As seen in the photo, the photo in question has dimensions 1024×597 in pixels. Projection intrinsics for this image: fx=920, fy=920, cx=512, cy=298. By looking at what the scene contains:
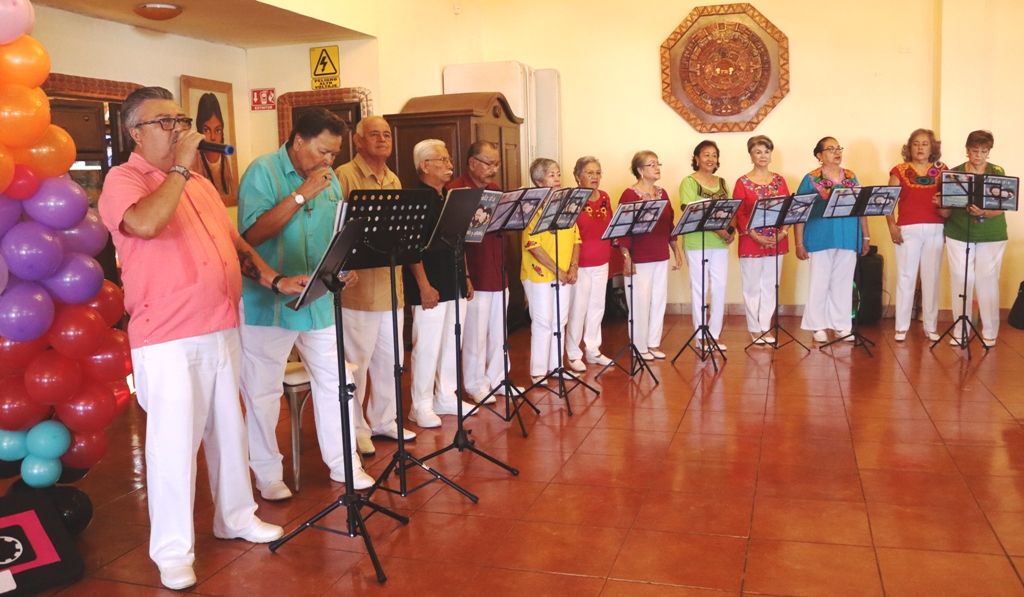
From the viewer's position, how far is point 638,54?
28.4 ft

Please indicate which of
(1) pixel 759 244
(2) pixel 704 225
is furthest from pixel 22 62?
(1) pixel 759 244

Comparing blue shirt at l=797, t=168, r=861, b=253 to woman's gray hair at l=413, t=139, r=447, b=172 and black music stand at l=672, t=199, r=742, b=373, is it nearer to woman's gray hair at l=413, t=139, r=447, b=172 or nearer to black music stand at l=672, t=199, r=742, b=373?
black music stand at l=672, t=199, r=742, b=373

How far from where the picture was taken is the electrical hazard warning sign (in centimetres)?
709

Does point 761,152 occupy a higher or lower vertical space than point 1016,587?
higher

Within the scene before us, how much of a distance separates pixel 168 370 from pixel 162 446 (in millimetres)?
267

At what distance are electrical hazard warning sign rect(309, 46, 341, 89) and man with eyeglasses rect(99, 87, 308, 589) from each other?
402 centimetres

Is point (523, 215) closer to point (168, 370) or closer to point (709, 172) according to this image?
point (168, 370)

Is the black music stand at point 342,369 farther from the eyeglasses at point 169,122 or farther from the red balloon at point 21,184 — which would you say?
the red balloon at point 21,184

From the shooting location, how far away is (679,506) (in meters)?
3.73

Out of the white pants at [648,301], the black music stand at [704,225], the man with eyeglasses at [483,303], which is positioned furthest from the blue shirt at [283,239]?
the white pants at [648,301]

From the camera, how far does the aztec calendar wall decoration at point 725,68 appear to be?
27.2 feet

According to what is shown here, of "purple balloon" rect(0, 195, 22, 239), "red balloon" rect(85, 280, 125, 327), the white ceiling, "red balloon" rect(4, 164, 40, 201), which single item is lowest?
"red balloon" rect(85, 280, 125, 327)

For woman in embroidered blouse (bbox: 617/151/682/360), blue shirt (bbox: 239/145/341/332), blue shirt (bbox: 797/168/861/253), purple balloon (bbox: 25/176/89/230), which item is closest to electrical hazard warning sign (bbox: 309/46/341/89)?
woman in embroidered blouse (bbox: 617/151/682/360)

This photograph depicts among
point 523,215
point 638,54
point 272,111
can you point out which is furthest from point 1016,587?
point 638,54
